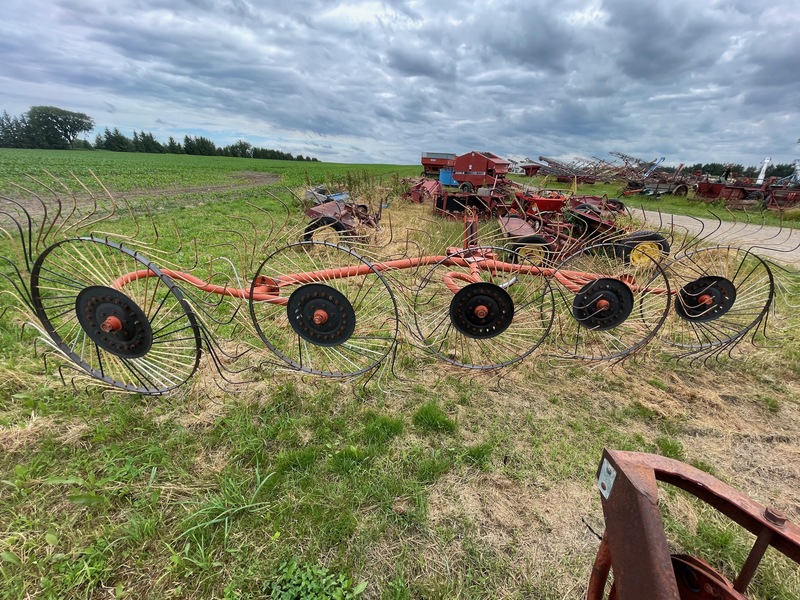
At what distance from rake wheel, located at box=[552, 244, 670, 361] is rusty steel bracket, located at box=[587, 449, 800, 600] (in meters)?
1.73

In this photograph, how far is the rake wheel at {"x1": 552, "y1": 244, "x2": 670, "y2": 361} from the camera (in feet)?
10.2

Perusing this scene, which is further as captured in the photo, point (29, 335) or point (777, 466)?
point (29, 335)

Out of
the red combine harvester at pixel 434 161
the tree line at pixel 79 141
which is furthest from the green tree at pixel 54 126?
the red combine harvester at pixel 434 161

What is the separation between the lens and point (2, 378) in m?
3.07

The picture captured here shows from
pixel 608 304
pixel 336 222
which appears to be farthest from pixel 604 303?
pixel 336 222

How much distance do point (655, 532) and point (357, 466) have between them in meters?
1.98

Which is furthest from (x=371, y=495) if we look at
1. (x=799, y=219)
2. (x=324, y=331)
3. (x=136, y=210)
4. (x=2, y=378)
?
(x=799, y=219)

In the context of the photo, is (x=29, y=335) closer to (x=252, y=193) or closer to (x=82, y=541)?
(x=82, y=541)

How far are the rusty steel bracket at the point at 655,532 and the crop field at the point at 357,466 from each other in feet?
3.14

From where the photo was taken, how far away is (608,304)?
3096 millimetres

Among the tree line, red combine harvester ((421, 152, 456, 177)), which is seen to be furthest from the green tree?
red combine harvester ((421, 152, 456, 177))

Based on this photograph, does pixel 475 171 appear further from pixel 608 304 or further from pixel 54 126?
pixel 54 126

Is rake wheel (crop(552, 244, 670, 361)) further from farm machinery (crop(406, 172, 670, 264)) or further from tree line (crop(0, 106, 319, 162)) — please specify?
tree line (crop(0, 106, 319, 162))

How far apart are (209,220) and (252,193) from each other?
844 cm
